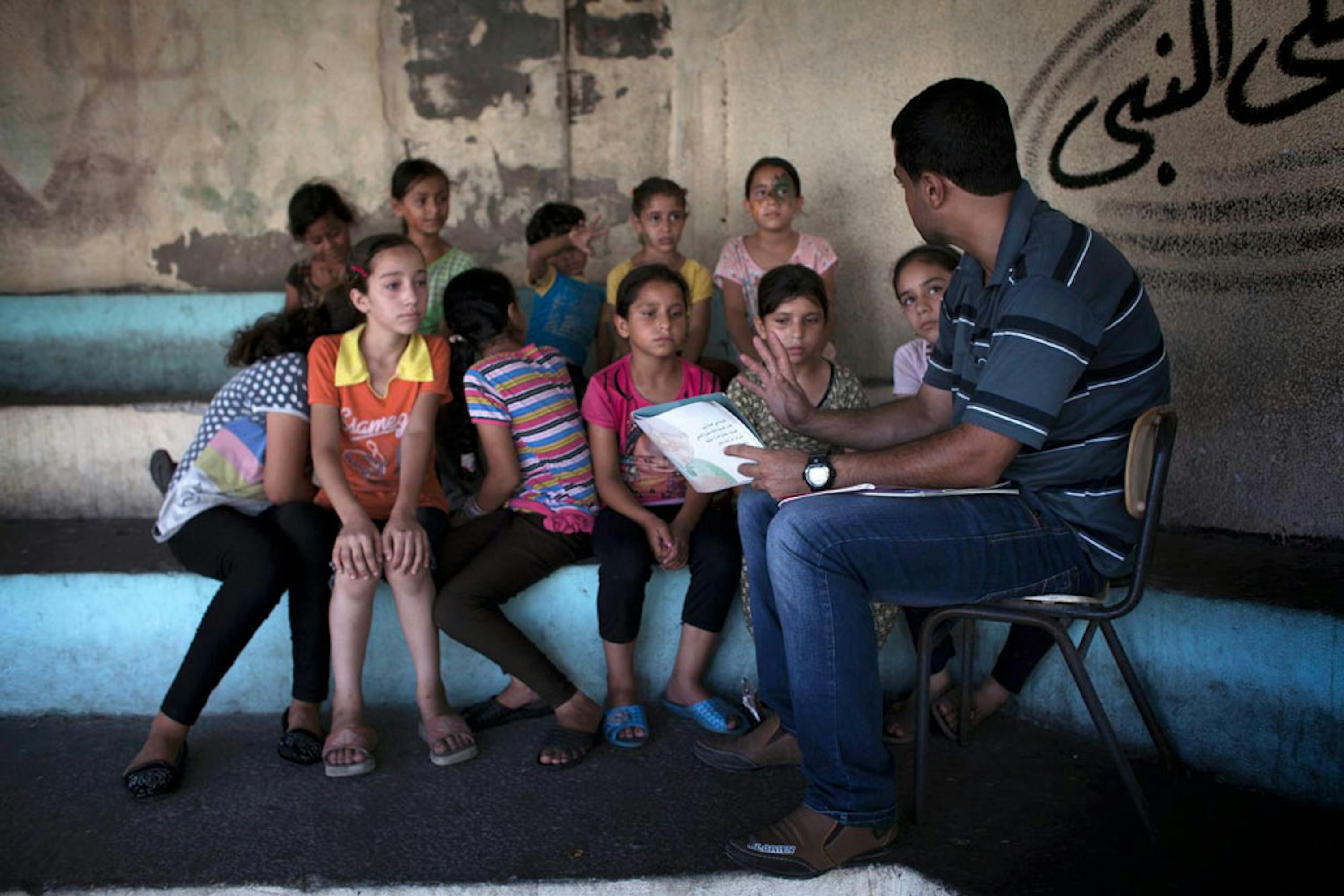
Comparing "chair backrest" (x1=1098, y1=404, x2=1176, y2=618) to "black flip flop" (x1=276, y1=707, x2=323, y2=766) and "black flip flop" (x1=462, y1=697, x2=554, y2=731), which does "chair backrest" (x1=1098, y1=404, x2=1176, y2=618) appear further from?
"black flip flop" (x1=276, y1=707, x2=323, y2=766)

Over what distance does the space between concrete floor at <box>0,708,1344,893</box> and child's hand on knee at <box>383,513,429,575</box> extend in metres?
0.48

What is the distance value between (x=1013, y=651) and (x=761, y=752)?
0.72 metres

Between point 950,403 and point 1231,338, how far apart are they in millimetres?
1290

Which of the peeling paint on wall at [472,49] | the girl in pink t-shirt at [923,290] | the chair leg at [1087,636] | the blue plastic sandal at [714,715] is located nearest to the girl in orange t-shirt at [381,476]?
the blue plastic sandal at [714,715]

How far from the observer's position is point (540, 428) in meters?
3.09

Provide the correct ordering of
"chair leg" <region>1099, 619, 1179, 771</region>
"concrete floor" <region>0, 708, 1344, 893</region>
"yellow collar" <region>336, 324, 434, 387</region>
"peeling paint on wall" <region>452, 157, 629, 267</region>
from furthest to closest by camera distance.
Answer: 1. "peeling paint on wall" <region>452, 157, 629, 267</region>
2. "yellow collar" <region>336, 324, 434, 387</region>
3. "chair leg" <region>1099, 619, 1179, 771</region>
4. "concrete floor" <region>0, 708, 1344, 893</region>

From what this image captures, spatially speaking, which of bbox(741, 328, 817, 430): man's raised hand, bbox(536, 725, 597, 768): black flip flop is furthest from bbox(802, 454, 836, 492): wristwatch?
bbox(536, 725, 597, 768): black flip flop

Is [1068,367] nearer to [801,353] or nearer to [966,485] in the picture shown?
[966,485]

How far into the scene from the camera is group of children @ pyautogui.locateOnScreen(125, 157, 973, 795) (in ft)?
9.17

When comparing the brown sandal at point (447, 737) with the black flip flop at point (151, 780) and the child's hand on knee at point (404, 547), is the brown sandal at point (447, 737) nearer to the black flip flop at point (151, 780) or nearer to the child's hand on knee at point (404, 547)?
the child's hand on knee at point (404, 547)

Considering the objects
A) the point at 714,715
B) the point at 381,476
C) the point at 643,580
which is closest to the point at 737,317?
the point at 643,580

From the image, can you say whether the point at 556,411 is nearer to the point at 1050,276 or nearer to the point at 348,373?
the point at 348,373

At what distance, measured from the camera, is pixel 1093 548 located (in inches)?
84.1

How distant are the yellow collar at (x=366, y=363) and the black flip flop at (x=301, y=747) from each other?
3.10 feet
